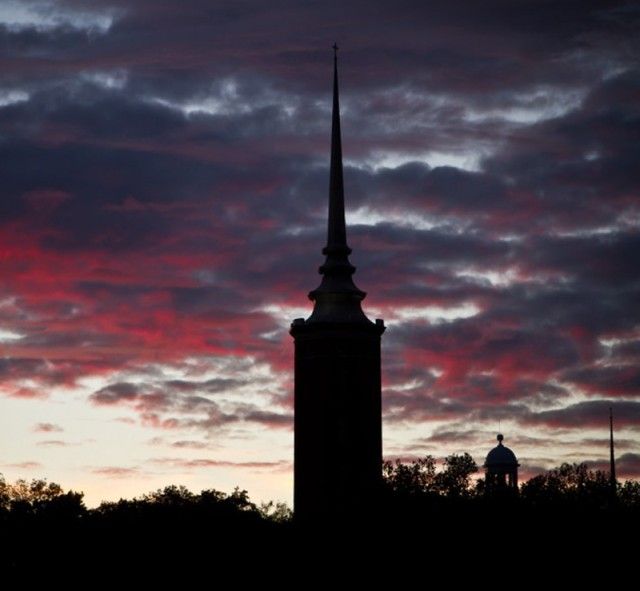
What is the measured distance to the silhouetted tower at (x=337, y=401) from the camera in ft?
551

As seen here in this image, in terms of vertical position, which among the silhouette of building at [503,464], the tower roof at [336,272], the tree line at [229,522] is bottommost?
the tree line at [229,522]

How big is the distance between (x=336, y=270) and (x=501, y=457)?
23.6m

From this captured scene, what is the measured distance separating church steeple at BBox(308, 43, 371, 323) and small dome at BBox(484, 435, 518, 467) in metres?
19.1

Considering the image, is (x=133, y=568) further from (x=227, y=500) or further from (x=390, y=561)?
(x=227, y=500)

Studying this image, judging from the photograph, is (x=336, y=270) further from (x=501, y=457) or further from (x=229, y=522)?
(x=229, y=522)

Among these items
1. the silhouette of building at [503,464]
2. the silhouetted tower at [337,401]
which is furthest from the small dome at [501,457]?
the silhouetted tower at [337,401]

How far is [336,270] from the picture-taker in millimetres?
171250

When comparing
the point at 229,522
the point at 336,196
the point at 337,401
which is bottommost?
the point at 229,522

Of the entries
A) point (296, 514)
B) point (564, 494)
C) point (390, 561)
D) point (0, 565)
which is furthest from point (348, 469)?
point (390, 561)

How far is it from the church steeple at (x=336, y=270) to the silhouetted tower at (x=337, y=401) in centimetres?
9

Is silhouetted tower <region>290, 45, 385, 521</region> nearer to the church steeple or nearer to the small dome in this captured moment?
the church steeple

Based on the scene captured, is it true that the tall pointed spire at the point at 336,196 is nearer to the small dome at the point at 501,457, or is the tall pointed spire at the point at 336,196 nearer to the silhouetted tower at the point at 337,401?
the silhouetted tower at the point at 337,401

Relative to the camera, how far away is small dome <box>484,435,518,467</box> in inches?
6988

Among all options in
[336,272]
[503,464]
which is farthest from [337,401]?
[503,464]
